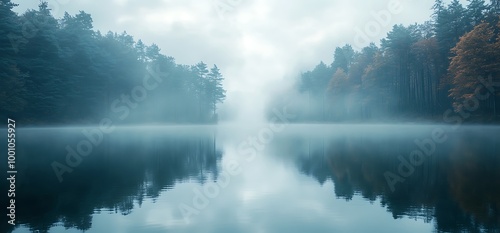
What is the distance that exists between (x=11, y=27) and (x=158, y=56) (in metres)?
63.3

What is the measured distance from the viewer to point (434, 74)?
73.7 m

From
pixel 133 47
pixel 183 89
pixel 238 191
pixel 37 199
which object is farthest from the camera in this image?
pixel 183 89

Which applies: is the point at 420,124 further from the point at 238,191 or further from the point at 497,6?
the point at 238,191

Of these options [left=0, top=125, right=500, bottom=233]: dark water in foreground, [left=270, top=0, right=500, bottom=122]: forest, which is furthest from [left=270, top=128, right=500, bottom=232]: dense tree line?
[left=270, top=0, right=500, bottom=122]: forest

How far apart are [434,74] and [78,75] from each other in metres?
69.7

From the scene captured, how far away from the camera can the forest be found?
2183 inches

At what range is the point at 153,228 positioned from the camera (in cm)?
975

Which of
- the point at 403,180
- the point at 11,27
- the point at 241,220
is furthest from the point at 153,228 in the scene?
the point at 11,27

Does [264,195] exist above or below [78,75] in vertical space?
below

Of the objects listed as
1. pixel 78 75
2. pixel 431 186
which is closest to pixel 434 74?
pixel 431 186

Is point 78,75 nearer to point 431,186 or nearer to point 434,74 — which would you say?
point 434,74

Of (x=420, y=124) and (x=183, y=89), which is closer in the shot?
(x=420, y=124)

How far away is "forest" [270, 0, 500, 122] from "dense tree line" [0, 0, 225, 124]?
166 feet

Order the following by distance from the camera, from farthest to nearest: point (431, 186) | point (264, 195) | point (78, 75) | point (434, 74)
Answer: point (78, 75), point (434, 74), point (431, 186), point (264, 195)
